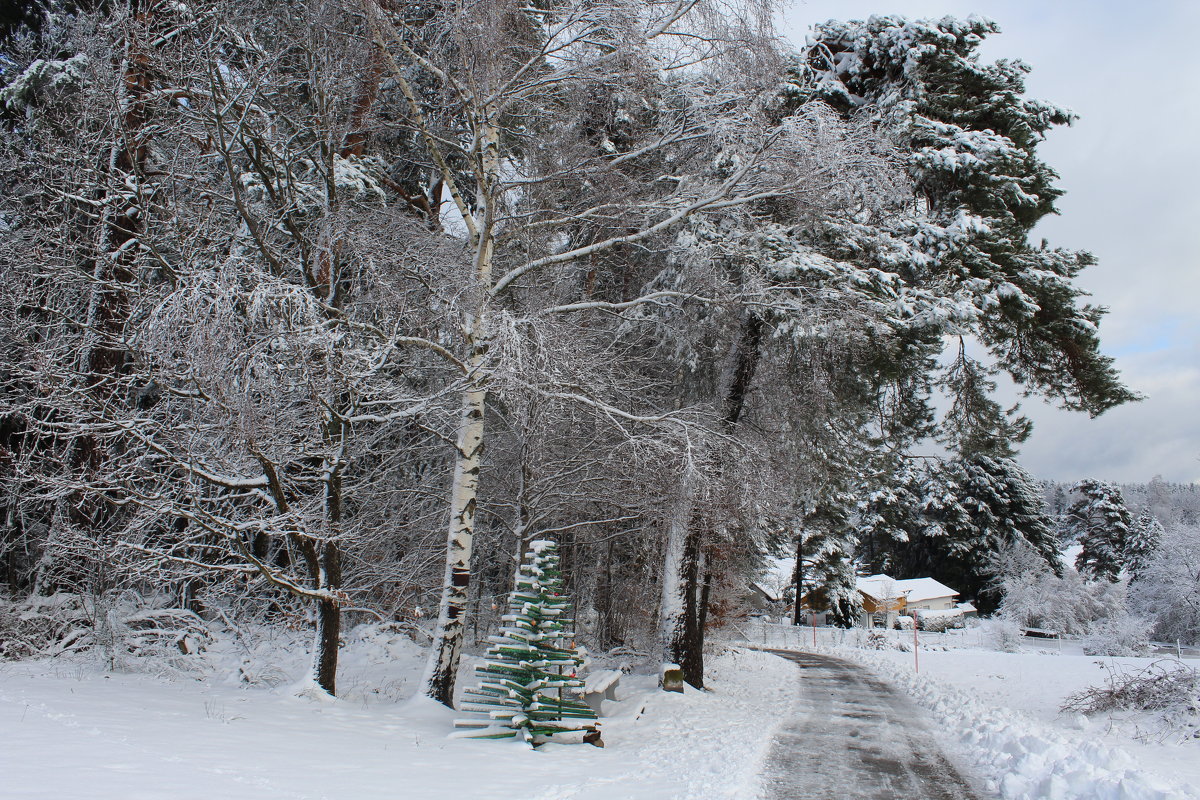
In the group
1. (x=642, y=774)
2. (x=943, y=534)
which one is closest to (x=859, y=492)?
(x=642, y=774)

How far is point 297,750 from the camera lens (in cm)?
527

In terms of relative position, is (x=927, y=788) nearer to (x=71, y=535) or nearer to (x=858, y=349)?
(x=858, y=349)

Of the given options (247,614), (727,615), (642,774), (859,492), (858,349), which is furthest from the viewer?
(727,615)

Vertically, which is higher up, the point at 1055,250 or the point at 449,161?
the point at 449,161

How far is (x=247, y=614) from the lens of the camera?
11172 mm

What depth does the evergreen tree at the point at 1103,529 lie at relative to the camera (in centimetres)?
5262

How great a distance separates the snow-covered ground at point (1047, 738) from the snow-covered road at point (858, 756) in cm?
42

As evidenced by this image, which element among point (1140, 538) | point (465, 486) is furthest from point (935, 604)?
point (465, 486)

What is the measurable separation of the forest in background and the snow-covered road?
2718 mm

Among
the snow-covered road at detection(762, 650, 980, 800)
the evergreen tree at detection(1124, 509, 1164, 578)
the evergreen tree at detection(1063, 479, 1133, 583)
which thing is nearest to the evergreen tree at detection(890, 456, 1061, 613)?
the evergreen tree at detection(1124, 509, 1164, 578)

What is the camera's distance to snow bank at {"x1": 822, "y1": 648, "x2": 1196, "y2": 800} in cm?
542

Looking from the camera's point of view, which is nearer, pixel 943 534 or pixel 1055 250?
pixel 1055 250

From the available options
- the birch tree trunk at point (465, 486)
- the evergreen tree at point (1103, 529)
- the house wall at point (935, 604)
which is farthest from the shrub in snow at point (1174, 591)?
the evergreen tree at point (1103, 529)

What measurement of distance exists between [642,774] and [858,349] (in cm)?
668
